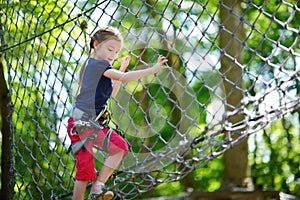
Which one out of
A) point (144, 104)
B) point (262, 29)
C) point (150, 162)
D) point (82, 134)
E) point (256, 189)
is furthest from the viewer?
point (262, 29)

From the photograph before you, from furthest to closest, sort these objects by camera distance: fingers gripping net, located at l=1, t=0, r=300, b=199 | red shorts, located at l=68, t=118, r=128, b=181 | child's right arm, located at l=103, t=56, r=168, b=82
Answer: red shorts, located at l=68, t=118, r=128, b=181 → child's right arm, located at l=103, t=56, r=168, b=82 → fingers gripping net, located at l=1, t=0, r=300, b=199

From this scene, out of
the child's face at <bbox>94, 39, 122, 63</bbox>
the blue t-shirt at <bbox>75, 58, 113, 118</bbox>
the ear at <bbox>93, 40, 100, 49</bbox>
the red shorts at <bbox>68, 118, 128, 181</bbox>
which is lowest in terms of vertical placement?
the red shorts at <bbox>68, 118, 128, 181</bbox>

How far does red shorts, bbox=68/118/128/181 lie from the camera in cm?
213

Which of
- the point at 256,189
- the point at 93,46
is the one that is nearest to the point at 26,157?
the point at 93,46

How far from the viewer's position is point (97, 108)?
7.07 feet

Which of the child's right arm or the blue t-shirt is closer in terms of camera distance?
the child's right arm

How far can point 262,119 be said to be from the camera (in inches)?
74.1

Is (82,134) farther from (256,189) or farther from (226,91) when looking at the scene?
(226,91)

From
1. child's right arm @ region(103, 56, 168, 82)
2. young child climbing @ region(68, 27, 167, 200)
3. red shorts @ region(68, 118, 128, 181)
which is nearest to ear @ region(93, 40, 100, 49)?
young child climbing @ region(68, 27, 167, 200)

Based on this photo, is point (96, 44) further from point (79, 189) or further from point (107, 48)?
point (79, 189)

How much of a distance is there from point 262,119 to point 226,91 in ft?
3.88

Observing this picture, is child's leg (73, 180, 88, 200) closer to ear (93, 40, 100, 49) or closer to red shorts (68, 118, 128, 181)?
red shorts (68, 118, 128, 181)

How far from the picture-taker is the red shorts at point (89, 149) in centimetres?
213

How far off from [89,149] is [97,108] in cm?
13
